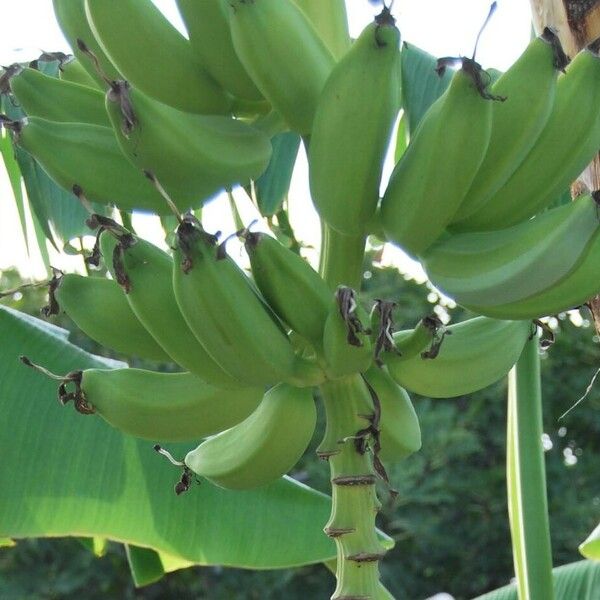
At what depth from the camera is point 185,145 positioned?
702mm

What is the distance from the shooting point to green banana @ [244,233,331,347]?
68cm

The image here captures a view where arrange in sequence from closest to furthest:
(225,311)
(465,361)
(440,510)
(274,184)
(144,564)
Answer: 1. (225,311)
2. (465,361)
3. (274,184)
4. (144,564)
5. (440,510)

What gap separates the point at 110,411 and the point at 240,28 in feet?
0.96

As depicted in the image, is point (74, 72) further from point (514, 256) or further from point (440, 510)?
point (440, 510)

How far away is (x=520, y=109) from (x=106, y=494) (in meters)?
0.69

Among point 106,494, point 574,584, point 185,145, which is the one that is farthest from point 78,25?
point 574,584

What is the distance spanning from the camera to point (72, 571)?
4105mm

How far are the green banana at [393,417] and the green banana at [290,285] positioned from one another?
76 millimetres

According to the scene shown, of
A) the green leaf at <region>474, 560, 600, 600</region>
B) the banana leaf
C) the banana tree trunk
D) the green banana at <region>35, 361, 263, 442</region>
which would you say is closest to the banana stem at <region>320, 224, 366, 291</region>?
the green banana at <region>35, 361, 263, 442</region>

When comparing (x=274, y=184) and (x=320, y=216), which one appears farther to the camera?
(x=274, y=184)

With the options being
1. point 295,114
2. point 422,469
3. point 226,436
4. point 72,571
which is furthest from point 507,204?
point 72,571

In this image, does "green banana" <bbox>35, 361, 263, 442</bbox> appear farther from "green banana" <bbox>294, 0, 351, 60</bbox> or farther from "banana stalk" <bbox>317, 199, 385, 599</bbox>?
"green banana" <bbox>294, 0, 351, 60</bbox>

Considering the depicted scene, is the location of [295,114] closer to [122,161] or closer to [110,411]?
[122,161]

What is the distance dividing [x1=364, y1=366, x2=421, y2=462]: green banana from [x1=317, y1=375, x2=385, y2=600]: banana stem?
0.04 m
